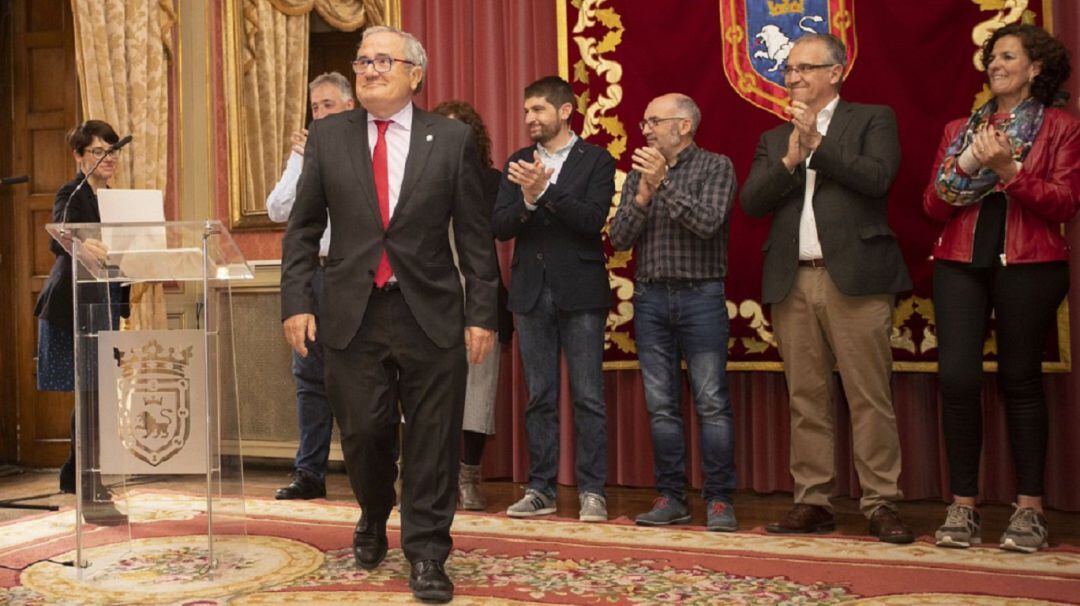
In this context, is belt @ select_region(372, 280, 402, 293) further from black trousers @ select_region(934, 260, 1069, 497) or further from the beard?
black trousers @ select_region(934, 260, 1069, 497)

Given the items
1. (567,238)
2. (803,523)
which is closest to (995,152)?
(803,523)

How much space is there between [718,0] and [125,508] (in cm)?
278

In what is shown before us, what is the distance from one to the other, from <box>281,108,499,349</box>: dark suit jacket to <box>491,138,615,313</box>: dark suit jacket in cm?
84

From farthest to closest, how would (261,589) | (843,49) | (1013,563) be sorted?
(843,49)
(1013,563)
(261,589)

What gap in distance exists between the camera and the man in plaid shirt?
3.50 meters

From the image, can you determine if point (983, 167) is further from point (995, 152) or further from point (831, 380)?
point (831, 380)

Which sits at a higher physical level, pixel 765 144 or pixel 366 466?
pixel 765 144

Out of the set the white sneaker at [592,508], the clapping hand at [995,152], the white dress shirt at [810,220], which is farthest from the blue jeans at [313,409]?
the clapping hand at [995,152]

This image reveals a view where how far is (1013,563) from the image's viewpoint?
9.46 ft

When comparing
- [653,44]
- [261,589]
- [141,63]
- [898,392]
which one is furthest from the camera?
[141,63]

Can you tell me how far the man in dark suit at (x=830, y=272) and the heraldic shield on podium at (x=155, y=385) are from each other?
1715 millimetres

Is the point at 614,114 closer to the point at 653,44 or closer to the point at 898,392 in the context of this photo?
the point at 653,44

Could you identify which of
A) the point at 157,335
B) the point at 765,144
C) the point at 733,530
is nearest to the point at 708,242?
the point at 765,144

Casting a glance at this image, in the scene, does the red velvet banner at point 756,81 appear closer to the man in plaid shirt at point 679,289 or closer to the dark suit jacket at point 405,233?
the man in plaid shirt at point 679,289
